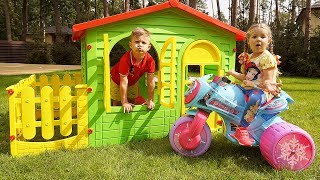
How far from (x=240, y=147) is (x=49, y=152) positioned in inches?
100

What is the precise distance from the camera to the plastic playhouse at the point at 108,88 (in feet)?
14.1

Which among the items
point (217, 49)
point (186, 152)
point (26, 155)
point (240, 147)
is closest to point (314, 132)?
point (240, 147)

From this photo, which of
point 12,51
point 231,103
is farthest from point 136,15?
point 12,51

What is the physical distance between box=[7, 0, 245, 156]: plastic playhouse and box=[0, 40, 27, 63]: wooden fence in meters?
25.4

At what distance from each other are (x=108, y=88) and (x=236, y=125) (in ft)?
5.74

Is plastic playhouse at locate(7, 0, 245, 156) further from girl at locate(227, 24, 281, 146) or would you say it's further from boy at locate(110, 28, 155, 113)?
girl at locate(227, 24, 281, 146)

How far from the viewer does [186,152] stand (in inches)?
162

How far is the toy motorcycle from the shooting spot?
3617 mm

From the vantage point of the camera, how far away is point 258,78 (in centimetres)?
395

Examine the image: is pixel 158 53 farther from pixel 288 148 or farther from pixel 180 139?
pixel 288 148

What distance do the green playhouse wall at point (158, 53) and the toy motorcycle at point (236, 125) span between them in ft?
3.01

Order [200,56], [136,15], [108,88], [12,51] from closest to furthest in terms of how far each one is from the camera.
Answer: [108,88]
[136,15]
[200,56]
[12,51]

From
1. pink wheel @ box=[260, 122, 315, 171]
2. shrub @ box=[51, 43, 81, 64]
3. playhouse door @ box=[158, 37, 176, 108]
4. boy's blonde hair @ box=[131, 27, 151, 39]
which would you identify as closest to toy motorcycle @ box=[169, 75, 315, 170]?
pink wheel @ box=[260, 122, 315, 171]

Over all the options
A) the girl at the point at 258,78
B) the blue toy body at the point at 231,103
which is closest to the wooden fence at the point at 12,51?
the blue toy body at the point at 231,103
